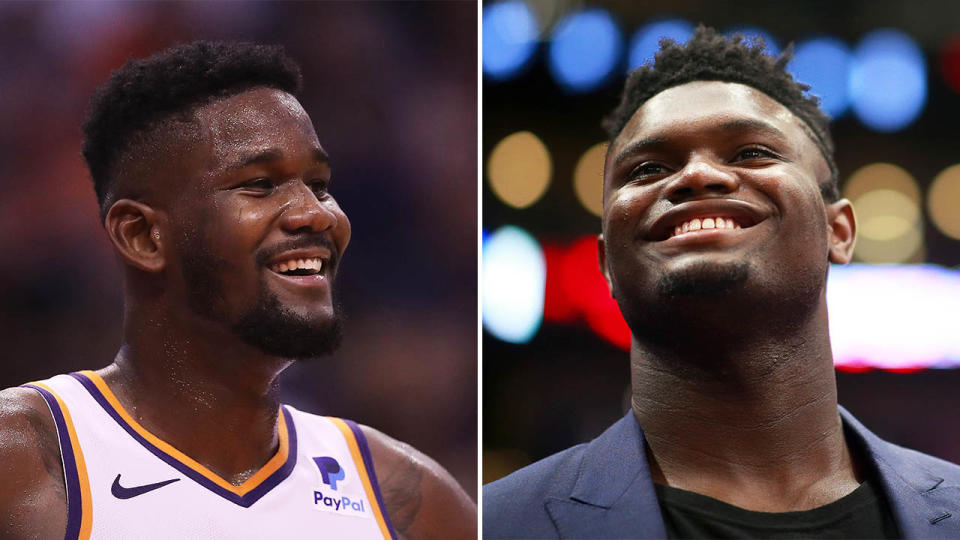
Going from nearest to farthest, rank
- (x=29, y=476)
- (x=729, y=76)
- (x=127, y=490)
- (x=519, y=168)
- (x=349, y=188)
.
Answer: (x=29, y=476) → (x=127, y=490) → (x=729, y=76) → (x=349, y=188) → (x=519, y=168)

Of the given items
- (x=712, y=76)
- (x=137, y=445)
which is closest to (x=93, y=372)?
(x=137, y=445)

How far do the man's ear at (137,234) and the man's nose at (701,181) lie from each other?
4.35 feet

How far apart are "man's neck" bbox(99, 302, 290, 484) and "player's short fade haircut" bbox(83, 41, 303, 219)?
15.9 inches

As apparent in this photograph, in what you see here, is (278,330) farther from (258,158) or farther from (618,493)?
(618,493)

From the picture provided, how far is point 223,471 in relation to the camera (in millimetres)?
2547

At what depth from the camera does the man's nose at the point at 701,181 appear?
8.24 feet

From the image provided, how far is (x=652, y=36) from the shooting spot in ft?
9.86

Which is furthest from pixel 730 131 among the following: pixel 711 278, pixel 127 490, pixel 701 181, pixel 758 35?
pixel 127 490

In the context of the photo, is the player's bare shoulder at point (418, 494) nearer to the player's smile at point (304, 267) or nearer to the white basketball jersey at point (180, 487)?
the white basketball jersey at point (180, 487)

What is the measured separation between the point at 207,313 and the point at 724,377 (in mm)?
1338

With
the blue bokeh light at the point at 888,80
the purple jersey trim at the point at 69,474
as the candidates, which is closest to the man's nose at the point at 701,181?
the blue bokeh light at the point at 888,80

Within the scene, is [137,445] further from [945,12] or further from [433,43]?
→ [945,12]

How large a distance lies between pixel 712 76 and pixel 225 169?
1339 millimetres

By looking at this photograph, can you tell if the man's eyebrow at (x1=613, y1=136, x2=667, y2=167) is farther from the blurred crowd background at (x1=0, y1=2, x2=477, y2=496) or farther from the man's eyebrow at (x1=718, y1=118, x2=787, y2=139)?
the blurred crowd background at (x1=0, y1=2, x2=477, y2=496)
